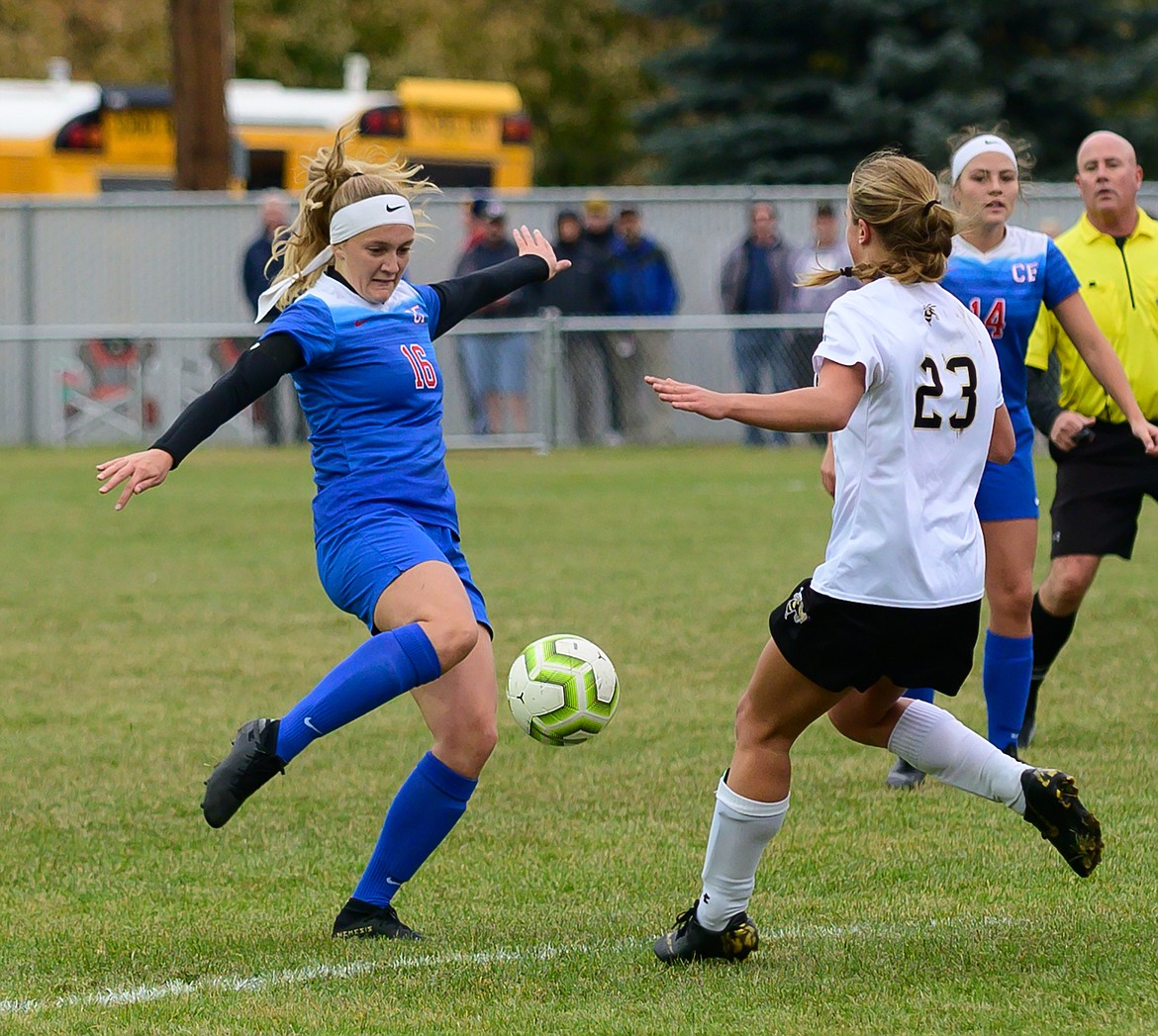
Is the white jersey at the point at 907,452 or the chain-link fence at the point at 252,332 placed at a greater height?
the white jersey at the point at 907,452

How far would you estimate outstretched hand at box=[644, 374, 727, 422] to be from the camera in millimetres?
4156

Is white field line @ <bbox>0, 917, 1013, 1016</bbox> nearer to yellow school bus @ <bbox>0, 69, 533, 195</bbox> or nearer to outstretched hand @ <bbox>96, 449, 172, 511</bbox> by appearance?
outstretched hand @ <bbox>96, 449, 172, 511</bbox>

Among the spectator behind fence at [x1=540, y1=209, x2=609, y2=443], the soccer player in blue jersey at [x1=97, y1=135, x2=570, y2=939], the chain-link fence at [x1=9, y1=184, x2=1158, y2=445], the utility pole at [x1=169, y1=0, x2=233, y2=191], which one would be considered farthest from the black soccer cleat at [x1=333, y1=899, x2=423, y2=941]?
the utility pole at [x1=169, y1=0, x2=233, y2=191]

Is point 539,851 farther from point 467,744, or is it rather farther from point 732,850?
point 732,850

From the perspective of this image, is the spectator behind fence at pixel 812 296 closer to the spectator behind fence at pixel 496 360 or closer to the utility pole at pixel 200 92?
the spectator behind fence at pixel 496 360

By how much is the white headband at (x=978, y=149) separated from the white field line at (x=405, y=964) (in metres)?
2.58

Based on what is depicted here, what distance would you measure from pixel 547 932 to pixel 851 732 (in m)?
0.93

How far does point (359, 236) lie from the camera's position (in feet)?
16.9

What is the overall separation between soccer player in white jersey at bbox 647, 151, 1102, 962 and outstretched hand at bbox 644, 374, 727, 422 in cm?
5

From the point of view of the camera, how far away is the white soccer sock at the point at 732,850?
4562mm

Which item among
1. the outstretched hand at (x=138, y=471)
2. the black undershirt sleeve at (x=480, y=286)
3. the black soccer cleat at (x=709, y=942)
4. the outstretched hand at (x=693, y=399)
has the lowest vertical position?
the black soccer cleat at (x=709, y=942)

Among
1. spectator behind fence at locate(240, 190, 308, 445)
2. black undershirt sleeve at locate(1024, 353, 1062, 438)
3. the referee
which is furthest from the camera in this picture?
spectator behind fence at locate(240, 190, 308, 445)

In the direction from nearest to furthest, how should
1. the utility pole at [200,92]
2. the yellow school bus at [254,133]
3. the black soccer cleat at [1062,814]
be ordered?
the black soccer cleat at [1062,814], the utility pole at [200,92], the yellow school bus at [254,133]

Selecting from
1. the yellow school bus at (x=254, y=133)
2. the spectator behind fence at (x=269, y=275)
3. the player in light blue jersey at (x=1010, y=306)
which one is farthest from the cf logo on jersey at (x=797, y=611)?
the yellow school bus at (x=254, y=133)
